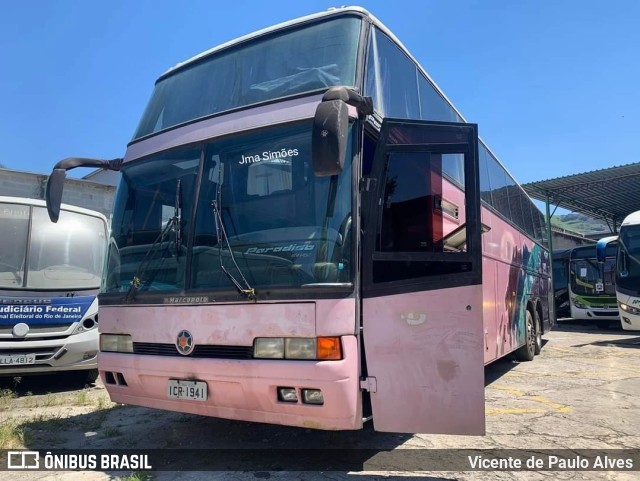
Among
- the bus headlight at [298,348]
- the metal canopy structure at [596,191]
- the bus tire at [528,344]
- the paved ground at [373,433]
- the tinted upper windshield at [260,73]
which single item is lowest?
the paved ground at [373,433]

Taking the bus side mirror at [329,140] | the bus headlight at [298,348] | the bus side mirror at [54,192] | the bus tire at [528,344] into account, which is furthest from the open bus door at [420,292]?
the bus tire at [528,344]

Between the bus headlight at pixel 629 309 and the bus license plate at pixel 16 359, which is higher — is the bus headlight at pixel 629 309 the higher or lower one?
the higher one

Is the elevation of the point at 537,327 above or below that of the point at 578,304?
below

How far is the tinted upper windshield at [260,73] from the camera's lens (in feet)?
13.2

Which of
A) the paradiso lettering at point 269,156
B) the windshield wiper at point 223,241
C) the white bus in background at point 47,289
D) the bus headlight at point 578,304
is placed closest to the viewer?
the windshield wiper at point 223,241

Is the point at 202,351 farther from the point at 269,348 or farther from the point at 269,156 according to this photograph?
the point at 269,156

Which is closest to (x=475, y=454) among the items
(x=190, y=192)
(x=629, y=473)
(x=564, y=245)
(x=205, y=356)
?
(x=629, y=473)

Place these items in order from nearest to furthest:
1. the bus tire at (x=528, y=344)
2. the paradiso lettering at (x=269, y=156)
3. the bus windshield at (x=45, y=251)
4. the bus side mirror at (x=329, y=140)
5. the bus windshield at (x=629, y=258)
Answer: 1. the bus side mirror at (x=329, y=140)
2. the paradiso lettering at (x=269, y=156)
3. the bus windshield at (x=45, y=251)
4. the bus tire at (x=528, y=344)
5. the bus windshield at (x=629, y=258)

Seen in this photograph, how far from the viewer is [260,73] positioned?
4.43 meters

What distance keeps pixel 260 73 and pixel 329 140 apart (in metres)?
1.65

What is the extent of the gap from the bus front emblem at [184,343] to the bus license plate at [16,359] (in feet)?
12.4

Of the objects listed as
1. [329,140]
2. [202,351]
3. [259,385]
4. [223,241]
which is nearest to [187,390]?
[202,351]

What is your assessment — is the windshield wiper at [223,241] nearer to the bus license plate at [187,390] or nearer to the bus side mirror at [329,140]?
the bus license plate at [187,390]

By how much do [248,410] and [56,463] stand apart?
186 cm
